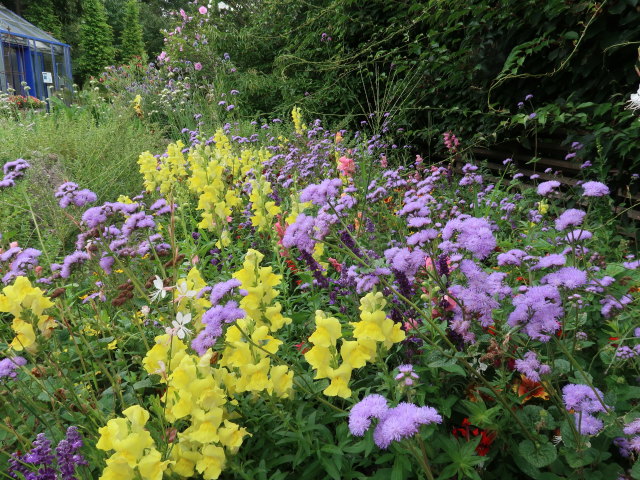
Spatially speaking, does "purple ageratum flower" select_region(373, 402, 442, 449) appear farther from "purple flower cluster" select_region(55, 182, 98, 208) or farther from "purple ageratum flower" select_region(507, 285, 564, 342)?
"purple flower cluster" select_region(55, 182, 98, 208)

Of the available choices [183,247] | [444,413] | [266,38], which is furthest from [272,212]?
[266,38]

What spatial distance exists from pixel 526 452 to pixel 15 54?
79.9 ft

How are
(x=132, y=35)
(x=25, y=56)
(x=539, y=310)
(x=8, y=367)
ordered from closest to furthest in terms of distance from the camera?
(x=539, y=310), (x=8, y=367), (x=25, y=56), (x=132, y=35)

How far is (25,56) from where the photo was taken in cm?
2050

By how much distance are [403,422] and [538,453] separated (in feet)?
1.79

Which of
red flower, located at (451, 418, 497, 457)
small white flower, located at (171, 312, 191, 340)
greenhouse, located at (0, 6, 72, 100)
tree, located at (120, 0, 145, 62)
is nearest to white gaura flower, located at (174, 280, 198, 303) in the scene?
small white flower, located at (171, 312, 191, 340)

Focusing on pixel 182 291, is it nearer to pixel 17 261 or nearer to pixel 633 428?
pixel 17 261

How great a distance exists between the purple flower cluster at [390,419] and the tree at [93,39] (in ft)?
114

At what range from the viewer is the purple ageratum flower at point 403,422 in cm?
96

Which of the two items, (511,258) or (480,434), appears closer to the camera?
(480,434)

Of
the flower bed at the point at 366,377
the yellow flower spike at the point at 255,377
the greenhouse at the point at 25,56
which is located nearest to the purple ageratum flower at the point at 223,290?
the flower bed at the point at 366,377

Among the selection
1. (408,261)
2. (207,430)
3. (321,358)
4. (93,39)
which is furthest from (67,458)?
(93,39)

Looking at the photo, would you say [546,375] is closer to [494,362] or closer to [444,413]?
[494,362]

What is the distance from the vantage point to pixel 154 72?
11914mm
